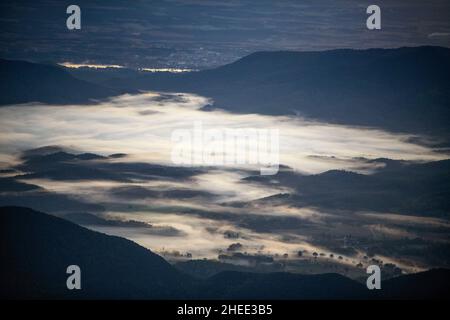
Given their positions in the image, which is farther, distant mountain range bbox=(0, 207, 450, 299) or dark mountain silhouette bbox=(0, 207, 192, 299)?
distant mountain range bbox=(0, 207, 450, 299)

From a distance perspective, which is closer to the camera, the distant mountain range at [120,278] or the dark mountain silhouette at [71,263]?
the dark mountain silhouette at [71,263]

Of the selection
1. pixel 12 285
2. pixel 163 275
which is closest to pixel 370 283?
pixel 163 275

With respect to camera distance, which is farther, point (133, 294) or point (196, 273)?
point (196, 273)

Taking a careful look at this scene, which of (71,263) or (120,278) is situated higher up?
(71,263)
